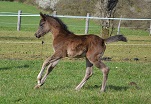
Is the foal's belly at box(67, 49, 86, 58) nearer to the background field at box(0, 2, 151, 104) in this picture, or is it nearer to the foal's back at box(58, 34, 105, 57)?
the foal's back at box(58, 34, 105, 57)

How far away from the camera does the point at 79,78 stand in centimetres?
1361

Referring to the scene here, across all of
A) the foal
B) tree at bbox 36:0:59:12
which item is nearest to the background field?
the foal

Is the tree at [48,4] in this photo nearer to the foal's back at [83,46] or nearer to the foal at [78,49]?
the foal at [78,49]

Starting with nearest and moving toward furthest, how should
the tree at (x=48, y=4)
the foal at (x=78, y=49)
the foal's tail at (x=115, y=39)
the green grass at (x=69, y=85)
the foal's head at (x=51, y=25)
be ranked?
the green grass at (x=69, y=85) < the foal at (x=78, y=49) < the foal's tail at (x=115, y=39) < the foal's head at (x=51, y=25) < the tree at (x=48, y=4)

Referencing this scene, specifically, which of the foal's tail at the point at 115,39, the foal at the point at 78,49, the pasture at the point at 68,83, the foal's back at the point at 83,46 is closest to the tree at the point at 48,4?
the pasture at the point at 68,83

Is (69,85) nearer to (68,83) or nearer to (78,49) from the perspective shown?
(68,83)

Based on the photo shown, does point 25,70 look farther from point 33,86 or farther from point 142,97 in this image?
point 142,97

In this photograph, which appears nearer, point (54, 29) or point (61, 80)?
point (54, 29)

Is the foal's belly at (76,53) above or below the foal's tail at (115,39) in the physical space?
below

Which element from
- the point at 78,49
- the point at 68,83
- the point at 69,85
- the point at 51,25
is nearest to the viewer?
the point at 78,49

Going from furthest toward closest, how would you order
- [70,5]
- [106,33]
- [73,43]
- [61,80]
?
1. [70,5]
2. [106,33]
3. [61,80]
4. [73,43]

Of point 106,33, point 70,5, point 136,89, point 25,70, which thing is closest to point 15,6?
point 70,5

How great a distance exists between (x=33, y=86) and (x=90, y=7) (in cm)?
3604

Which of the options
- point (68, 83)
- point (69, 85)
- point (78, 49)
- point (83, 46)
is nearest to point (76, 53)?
point (78, 49)
